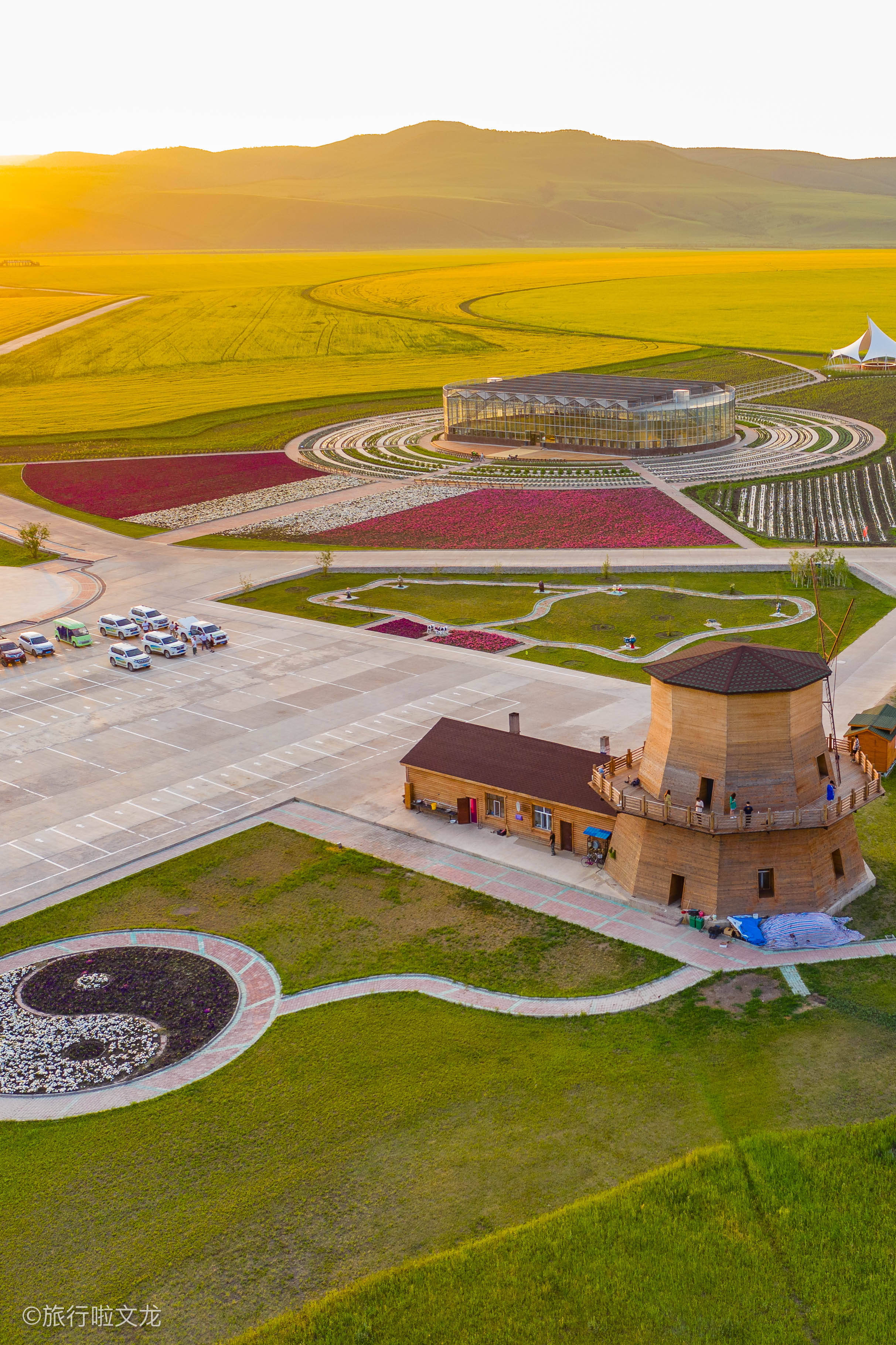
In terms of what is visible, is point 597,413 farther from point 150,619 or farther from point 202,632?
point 202,632

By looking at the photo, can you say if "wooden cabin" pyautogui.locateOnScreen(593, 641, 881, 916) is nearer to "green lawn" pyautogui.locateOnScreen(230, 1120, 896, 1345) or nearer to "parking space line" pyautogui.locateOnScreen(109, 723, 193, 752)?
"green lawn" pyautogui.locateOnScreen(230, 1120, 896, 1345)

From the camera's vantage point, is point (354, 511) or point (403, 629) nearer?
point (403, 629)

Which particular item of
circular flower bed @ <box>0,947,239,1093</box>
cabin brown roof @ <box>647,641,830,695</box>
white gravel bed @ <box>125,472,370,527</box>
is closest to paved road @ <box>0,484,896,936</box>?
circular flower bed @ <box>0,947,239,1093</box>

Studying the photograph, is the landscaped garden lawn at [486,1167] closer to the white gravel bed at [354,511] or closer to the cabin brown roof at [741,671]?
the cabin brown roof at [741,671]

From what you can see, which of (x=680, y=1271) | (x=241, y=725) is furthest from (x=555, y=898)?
(x=241, y=725)

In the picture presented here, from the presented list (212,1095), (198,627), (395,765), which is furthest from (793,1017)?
(198,627)

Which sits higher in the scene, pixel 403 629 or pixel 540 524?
pixel 540 524

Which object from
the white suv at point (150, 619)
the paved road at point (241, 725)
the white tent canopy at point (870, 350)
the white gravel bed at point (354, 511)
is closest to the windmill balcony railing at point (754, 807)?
the paved road at point (241, 725)
